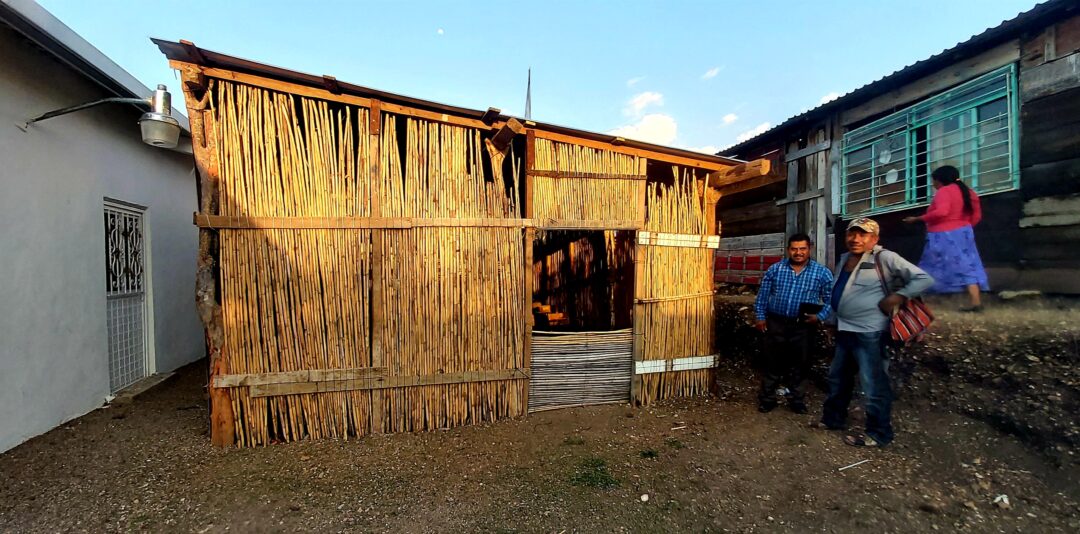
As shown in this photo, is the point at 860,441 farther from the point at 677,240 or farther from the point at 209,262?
the point at 209,262

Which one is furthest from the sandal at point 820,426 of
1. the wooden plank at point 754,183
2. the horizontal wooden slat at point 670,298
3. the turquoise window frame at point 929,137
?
the turquoise window frame at point 929,137

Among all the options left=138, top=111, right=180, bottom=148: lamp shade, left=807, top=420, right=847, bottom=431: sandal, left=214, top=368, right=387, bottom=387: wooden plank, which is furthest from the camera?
left=807, top=420, right=847, bottom=431: sandal

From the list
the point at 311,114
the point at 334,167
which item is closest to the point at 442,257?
the point at 334,167

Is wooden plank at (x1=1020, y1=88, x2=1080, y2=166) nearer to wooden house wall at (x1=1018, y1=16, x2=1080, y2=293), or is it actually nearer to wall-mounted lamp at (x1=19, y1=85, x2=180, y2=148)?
A: wooden house wall at (x1=1018, y1=16, x2=1080, y2=293)

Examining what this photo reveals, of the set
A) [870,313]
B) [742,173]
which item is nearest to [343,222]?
[742,173]

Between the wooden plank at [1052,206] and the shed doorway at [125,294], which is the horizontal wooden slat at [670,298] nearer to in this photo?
the wooden plank at [1052,206]

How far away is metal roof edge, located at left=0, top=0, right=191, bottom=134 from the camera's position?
10.6ft

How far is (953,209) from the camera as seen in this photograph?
4539 mm

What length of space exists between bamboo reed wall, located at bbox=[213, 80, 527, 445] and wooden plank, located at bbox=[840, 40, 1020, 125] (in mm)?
5181

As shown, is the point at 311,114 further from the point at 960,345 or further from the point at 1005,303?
the point at 1005,303

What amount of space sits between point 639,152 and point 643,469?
3.04 meters

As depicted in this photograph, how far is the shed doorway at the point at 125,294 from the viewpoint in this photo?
488 centimetres

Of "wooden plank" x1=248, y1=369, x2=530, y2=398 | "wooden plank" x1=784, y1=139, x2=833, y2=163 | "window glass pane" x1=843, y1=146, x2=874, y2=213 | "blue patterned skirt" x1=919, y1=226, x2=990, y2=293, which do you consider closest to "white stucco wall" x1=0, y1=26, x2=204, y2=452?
"wooden plank" x1=248, y1=369, x2=530, y2=398

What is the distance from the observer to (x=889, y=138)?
555 cm
